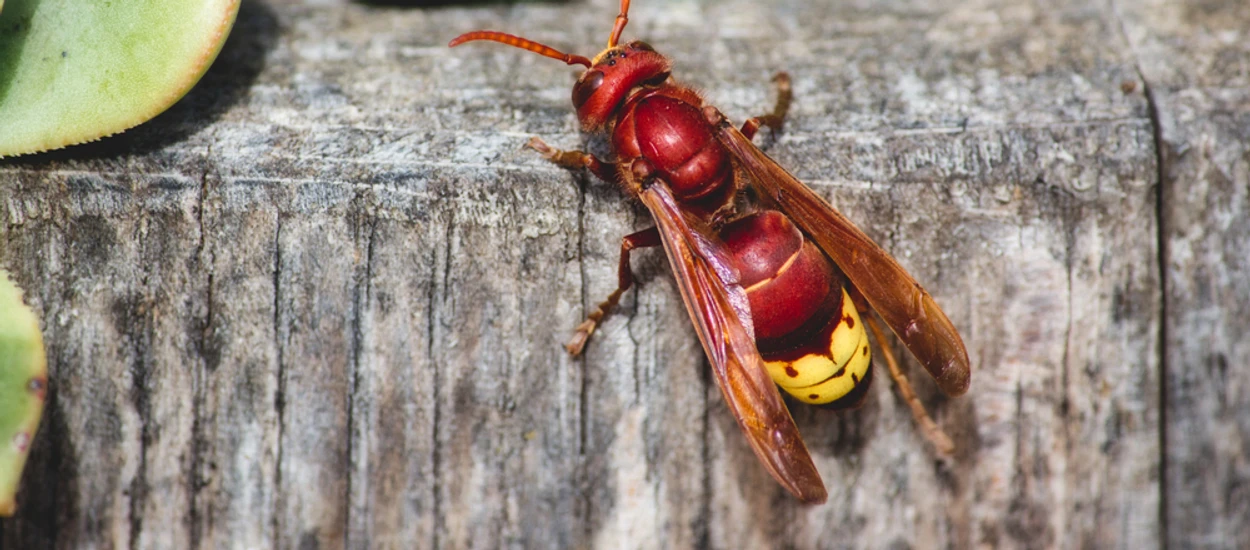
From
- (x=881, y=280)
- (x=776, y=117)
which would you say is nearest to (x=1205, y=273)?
(x=881, y=280)

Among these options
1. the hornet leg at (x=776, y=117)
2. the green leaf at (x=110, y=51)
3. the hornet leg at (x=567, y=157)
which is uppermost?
the green leaf at (x=110, y=51)

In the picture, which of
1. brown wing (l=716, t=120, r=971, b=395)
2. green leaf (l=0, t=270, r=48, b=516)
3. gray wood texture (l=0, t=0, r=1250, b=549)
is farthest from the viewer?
brown wing (l=716, t=120, r=971, b=395)

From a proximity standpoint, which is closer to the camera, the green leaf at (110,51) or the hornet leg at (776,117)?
the green leaf at (110,51)

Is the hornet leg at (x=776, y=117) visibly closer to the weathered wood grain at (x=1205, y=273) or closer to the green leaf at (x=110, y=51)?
the weathered wood grain at (x=1205, y=273)

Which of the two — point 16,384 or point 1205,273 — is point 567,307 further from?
point 1205,273

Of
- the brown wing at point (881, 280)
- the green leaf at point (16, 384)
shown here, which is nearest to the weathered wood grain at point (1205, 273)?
the brown wing at point (881, 280)

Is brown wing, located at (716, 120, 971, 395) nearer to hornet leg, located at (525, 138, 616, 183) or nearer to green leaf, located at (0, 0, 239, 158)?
hornet leg, located at (525, 138, 616, 183)

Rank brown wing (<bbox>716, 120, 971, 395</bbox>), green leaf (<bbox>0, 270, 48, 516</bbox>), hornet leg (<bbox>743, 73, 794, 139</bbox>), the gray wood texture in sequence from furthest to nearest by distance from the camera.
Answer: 1. hornet leg (<bbox>743, 73, 794, 139</bbox>)
2. brown wing (<bbox>716, 120, 971, 395</bbox>)
3. the gray wood texture
4. green leaf (<bbox>0, 270, 48, 516</bbox>)

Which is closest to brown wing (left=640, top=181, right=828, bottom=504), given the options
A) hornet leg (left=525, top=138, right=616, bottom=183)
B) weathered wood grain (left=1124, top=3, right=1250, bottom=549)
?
hornet leg (left=525, top=138, right=616, bottom=183)
